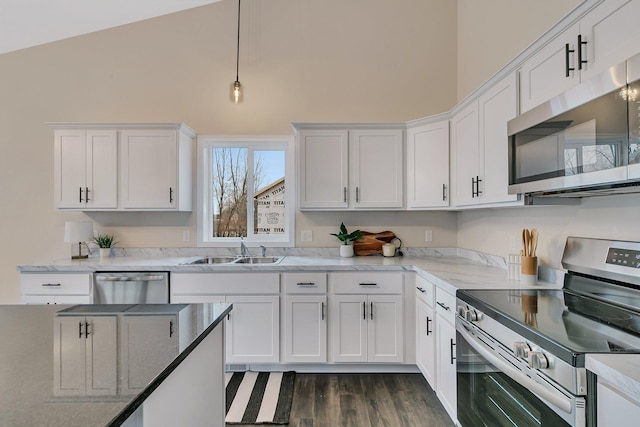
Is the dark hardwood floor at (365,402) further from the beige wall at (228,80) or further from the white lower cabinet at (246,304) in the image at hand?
the beige wall at (228,80)

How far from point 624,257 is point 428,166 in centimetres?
165

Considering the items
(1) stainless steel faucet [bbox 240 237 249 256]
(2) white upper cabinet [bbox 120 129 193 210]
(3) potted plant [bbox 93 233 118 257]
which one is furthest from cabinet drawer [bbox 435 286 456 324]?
(3) potted plant [bbox 93 233 118 257]

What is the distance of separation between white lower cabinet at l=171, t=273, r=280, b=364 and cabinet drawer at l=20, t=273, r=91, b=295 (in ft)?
2.48

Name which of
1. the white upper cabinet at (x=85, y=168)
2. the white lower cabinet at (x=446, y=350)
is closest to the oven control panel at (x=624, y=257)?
the white lower cabinet at (x=446, y=350)

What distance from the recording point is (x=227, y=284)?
2.72 meters

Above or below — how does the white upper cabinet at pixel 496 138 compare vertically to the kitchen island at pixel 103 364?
above

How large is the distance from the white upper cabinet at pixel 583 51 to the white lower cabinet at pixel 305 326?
195cm

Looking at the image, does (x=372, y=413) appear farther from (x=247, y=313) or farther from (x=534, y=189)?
(x=534, y=189)

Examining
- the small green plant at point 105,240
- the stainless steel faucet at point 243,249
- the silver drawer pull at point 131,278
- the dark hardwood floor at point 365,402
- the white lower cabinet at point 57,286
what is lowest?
the dark hardwood floor at point 365,402

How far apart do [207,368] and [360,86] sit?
2992 mm

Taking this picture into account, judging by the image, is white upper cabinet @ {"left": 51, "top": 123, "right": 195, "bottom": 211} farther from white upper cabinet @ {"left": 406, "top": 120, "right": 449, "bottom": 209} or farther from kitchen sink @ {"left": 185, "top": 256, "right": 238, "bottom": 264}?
white upper cabinet @ {"left": 406, "top": 120, "right": 449, "bottom": 209}

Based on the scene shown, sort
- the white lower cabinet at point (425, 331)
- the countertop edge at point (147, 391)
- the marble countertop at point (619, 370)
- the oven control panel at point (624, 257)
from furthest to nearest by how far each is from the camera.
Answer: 1. the white lower cabinet at point (425, 331)
2. the oven control panel at point (624, 257)
3. the marble countertop at point (619, 370)
4. the countertop edge at point (147, 391)

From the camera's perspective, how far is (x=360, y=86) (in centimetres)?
340

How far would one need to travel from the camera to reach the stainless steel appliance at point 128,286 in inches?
107
